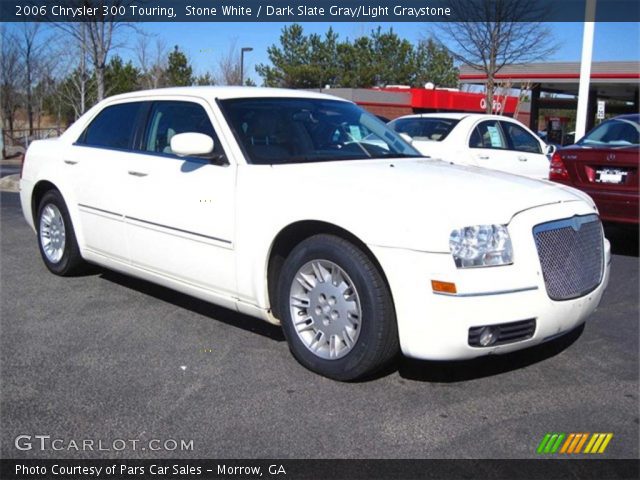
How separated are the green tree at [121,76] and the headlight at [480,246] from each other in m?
28.8

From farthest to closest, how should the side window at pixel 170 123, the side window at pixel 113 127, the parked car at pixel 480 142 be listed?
the parked car at pixel 480 142
the side window at pixel 113 127
the side window at pixel 170 123

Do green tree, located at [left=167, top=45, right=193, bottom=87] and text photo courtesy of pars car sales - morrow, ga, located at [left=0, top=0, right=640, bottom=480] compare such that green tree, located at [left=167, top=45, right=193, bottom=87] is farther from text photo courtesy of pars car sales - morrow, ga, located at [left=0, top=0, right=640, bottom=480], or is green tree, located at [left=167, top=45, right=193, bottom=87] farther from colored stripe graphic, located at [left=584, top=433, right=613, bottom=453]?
colored stripe graphic, located at [left=584, top=433, right=613, bottom=453]

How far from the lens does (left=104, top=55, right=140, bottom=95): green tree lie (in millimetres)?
30172

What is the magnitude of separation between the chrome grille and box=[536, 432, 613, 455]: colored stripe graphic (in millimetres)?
724

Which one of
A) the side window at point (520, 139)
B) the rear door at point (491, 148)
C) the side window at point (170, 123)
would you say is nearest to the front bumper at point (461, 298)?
the side window at point (170, 123)

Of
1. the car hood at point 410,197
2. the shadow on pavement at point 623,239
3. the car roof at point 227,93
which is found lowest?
the shadow on pavement at point 623,239

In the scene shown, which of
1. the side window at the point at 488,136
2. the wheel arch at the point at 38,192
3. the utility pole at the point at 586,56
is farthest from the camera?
the utility pole at the point at 586,56

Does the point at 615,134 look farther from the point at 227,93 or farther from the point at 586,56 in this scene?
the point at 586,56

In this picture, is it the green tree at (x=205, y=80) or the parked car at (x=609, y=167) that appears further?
the green tree at (x=205, y=80)

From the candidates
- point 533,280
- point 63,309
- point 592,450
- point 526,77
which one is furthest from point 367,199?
point 526,77

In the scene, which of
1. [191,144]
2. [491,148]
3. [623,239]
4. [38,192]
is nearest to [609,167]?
[623,239]

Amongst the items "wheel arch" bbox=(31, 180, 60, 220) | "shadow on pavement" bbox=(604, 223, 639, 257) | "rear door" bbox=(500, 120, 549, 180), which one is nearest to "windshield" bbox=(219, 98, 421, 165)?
"wheel arch" bbox=(31, 180, 60, 220)

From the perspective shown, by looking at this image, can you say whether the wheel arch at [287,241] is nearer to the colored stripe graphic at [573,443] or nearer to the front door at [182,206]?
the front door at [182,206]

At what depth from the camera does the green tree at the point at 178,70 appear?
103ft
